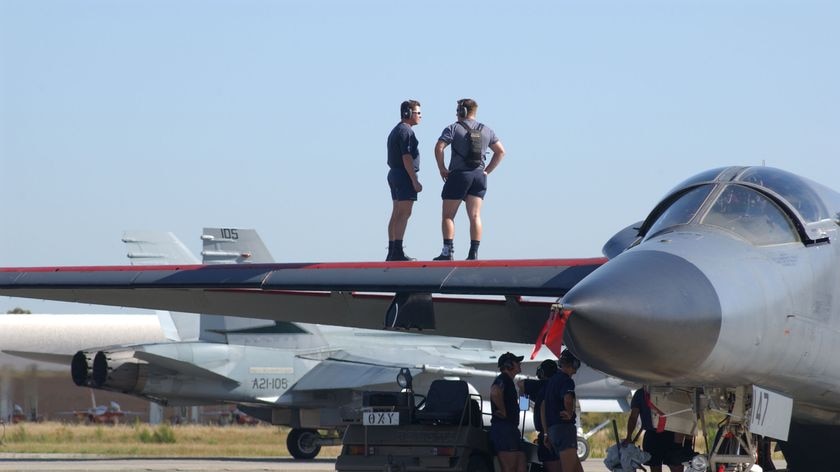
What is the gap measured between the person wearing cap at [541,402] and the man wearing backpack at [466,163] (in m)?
1.55

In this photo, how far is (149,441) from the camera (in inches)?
1316

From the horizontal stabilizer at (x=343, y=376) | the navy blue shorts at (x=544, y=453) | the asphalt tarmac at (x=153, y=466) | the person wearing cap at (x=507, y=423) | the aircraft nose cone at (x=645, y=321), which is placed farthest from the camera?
the horizontal stabilizer at (x=343, y=376)

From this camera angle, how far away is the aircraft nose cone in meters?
6.49

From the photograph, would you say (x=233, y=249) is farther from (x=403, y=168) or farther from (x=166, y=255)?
(x=403, y=168)

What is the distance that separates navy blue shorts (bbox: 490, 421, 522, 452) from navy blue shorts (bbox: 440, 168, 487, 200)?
2308 millimetres

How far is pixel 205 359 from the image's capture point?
1039 inches

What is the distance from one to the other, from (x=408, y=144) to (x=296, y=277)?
1.81m

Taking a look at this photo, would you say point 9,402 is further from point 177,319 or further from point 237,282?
point 237,282

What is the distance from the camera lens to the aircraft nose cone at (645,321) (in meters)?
Answer: 6.49

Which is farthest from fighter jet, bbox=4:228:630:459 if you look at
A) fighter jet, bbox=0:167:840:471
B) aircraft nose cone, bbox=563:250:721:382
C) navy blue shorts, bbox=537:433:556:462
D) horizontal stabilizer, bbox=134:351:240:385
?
aircraft nose cone, bbox=563:250:721:382

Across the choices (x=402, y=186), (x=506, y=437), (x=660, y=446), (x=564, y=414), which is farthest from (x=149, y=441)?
(x=660, y=446)

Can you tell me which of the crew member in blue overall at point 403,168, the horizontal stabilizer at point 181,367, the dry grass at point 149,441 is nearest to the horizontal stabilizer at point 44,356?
the dry grass at point 149,441

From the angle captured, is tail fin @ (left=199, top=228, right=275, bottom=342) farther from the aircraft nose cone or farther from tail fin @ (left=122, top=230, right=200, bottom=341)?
the aircraft nose cone

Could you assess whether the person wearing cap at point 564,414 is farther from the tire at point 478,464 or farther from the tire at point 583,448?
the tire at point 583,448
